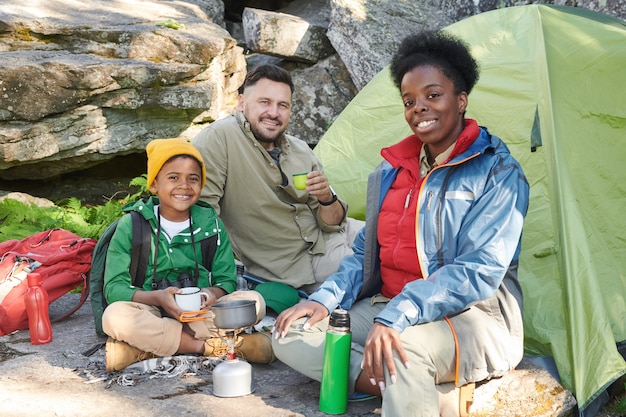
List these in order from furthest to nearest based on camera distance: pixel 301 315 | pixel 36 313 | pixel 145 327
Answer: pixel 36 313
pixel 145 327
pixel 301 315

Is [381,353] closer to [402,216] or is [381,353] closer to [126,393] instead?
[402,216]

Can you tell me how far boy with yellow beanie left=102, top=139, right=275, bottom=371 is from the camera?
318cm

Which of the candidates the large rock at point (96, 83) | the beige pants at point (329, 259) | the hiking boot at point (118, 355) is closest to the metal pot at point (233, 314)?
the hiking boot at point (118, 355)

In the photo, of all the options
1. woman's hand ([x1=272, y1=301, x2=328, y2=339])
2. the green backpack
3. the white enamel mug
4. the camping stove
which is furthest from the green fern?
woman's hand ([x1=272, y1=301, x2=328, y2=339])

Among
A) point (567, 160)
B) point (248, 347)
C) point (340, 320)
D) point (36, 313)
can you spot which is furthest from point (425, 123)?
point (36, 313)

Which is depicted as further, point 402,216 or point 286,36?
point 286,36

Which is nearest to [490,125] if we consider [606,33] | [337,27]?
[606,33]

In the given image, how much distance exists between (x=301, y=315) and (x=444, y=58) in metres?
1.26

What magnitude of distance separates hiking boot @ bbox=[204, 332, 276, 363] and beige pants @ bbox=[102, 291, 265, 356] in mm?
70

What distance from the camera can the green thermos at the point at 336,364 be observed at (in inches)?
103

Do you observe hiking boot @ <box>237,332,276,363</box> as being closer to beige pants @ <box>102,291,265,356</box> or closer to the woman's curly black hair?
beige pants @ <box>102,291,265,356</box>

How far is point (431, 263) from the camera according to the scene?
273cm

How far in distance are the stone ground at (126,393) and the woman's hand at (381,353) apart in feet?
1.44

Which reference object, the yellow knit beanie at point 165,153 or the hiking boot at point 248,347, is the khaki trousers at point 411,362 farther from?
the yellow knit beanie at point 165,153
